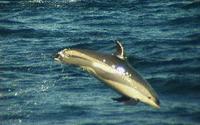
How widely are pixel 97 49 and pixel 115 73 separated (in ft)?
45.1

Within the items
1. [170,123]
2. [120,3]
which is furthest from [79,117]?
[120,3]

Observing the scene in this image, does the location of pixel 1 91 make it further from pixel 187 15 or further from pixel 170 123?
pixel 187 15

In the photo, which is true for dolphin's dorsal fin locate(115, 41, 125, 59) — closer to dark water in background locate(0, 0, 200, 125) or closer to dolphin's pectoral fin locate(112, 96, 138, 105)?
dolphin's pectoral fin locate(112, 96, 138, 105)

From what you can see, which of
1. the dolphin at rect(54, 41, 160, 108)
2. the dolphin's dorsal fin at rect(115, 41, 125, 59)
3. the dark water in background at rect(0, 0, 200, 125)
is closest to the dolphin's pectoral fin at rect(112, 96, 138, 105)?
the dolphin at rect(54, 41, 160, 108)

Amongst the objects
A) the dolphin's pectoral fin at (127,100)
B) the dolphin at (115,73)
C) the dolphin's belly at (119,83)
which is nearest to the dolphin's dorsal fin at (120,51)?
the dolphin at (115,73)

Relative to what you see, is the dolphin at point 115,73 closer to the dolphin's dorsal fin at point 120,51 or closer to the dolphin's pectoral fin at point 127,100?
the dolphin's pectoral fin at point 127,100

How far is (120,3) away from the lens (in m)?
37.4

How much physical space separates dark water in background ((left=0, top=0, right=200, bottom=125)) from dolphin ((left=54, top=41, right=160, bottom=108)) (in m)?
4.42

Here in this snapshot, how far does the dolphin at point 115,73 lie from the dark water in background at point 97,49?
442 cm

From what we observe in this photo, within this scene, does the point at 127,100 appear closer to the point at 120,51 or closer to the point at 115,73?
the point at 115,73

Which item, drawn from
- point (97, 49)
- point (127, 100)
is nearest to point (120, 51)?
point (127, 100)

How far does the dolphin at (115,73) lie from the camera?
10.4m

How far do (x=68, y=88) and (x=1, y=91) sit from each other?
91.1 inches

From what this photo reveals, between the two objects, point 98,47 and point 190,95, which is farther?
point 98,47
